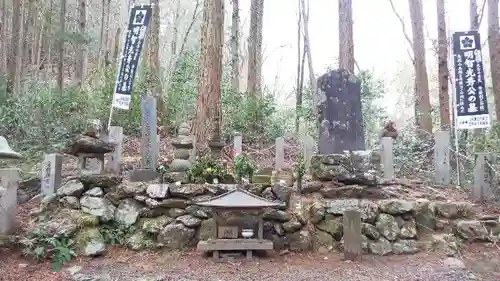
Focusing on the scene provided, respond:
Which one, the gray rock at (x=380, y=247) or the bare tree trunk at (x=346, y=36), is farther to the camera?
the bare tree trunk at (x=346, y=36)

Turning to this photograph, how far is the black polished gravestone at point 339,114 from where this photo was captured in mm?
6234

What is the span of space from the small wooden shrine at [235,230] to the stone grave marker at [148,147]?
1283 mm

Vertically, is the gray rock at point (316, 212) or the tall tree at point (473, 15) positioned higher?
the tall tree at point (473, 15)

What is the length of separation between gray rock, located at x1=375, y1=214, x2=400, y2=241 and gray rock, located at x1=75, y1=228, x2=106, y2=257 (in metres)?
3.54

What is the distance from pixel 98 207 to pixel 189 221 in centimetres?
120

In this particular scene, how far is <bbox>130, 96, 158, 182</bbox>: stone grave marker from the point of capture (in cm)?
570

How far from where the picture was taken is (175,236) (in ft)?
16.9

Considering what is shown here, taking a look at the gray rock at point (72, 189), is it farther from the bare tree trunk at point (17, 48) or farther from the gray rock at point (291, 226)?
the bare tree trunk at point (17, 48)

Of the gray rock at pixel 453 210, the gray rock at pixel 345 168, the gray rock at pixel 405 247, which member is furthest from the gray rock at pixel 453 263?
the gray rock at pixel 345 168

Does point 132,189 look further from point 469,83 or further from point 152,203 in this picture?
point 469,83

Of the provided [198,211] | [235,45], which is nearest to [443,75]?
[235,45]

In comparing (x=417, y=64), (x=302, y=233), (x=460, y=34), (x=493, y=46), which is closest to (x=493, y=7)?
(x=493, y=46)

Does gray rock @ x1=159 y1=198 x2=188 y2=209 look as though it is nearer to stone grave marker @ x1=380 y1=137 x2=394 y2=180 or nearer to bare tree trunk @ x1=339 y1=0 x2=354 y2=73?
stone grave marker @ x1=380 y1=137 x2=394 y2=180

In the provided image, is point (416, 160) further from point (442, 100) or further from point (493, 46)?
point (493, 46)
